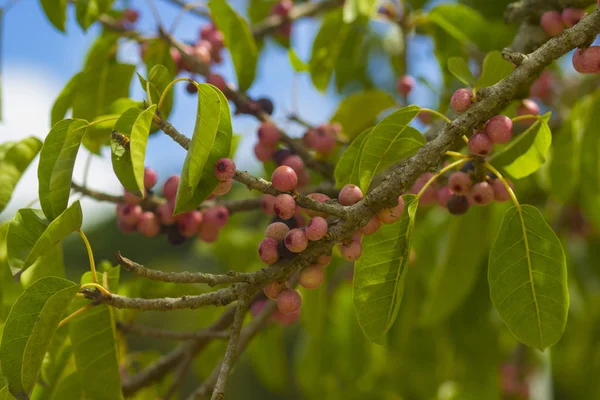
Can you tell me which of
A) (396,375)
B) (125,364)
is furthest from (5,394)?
(396,375)

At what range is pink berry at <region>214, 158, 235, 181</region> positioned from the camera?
1286 millimetres

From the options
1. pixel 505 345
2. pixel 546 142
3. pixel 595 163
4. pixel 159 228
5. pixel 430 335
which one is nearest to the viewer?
pixel 546 142

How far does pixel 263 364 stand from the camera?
3275 mm

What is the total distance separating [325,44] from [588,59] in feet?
4.29

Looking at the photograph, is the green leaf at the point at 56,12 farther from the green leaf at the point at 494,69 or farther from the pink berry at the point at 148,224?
the green leaf at the point at 494,69

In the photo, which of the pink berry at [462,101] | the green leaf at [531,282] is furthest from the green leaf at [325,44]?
the green leaf at [531,282]

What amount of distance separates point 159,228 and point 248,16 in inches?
69.5

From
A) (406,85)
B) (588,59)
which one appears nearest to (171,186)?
(588,59)

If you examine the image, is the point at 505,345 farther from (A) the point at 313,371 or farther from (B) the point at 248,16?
(B) the point at 248,16

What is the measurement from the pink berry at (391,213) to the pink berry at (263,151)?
0.87 metres

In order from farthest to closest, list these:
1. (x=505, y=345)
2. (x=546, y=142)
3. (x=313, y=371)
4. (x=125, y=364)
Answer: (x=505, y=345), (x=313, y=371), (x=125, y=364), (x=546, y=142)

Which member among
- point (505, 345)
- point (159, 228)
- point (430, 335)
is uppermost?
point (159, 228)

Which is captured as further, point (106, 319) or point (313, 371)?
point (313, 371)

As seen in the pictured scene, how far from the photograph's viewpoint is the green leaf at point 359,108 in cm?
258
